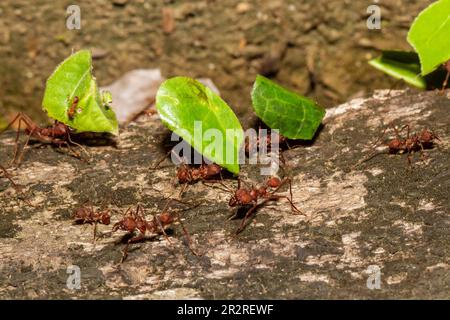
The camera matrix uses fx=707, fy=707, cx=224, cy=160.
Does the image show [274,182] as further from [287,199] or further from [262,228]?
[262,228]

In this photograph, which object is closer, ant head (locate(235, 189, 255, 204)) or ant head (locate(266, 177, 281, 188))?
ant head (locate(235, 189, 255, 204))

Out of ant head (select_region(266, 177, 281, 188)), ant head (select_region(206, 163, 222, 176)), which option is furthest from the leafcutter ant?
ant head (select_region(266, 177, 281, 188))

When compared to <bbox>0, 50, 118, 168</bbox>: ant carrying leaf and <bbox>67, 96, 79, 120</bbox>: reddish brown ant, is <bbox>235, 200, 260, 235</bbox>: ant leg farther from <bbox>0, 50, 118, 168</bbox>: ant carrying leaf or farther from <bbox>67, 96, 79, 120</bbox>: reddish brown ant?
<bbox>67, 96, 79, 120</bbox>: reddish brown ant

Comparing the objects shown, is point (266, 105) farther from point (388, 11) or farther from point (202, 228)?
point (388, 11)

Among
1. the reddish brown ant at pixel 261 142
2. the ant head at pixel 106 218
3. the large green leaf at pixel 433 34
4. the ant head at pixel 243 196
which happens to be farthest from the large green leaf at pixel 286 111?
the ant head at pixel 106 218

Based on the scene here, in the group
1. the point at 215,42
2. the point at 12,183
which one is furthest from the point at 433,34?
the point at 12,183

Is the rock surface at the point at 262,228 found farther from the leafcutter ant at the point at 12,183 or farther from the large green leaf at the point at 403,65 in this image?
the large green leaf at the point at 403,65
